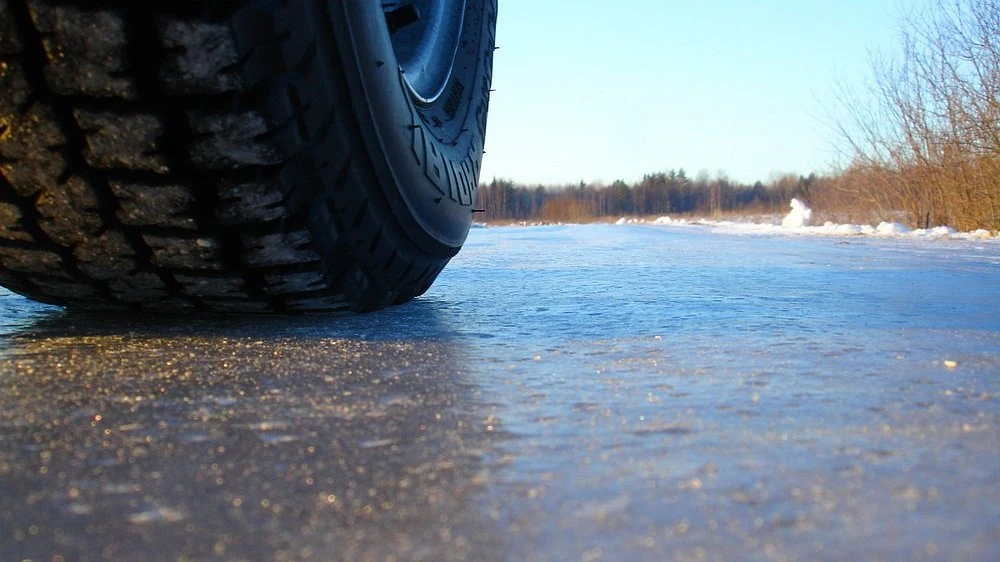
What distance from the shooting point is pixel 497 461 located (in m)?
0.53

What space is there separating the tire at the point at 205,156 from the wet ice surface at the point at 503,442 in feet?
0.33

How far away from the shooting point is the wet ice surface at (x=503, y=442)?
41 cm

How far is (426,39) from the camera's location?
1870 mm

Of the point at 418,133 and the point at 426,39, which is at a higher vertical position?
the point at 426,39

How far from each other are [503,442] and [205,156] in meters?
0.59

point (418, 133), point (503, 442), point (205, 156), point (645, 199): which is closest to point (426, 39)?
point (418, 133)

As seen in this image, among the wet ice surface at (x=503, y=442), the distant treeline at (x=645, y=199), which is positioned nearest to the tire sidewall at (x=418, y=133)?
the wet ice surface at (x=503, y=442)

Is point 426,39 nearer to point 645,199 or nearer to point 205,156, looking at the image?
point 205,156

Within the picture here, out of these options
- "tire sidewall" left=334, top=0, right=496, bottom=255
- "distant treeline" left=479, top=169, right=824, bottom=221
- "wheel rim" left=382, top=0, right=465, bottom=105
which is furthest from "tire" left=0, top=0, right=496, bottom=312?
"distant treeline" left=479, top=169, right=824, bottom=221

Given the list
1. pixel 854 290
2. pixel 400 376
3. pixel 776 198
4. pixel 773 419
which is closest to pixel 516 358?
pixel 400 376

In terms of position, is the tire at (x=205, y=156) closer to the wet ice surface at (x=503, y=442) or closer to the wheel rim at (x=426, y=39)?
the wet ice surface at (x=503, y=442)

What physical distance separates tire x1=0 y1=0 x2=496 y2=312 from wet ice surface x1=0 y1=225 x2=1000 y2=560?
10cm

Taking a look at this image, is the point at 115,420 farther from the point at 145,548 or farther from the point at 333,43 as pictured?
the point at 333,43

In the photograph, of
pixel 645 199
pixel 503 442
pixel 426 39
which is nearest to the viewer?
pixel 503 442
